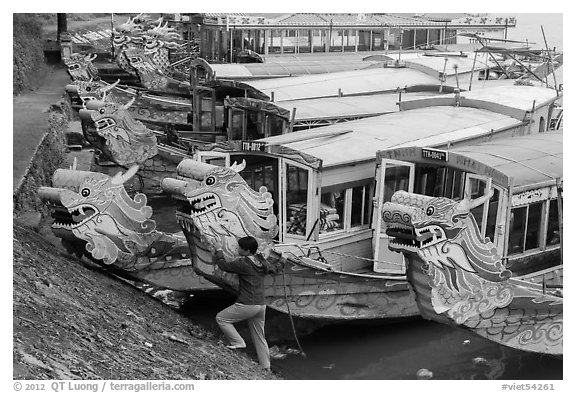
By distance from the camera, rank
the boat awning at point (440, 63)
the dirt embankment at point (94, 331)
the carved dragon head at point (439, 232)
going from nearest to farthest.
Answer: the dirt embankment at point (94, 331) → the carved dragon head at point (439, 232) → the boat awning at point (440, 63)

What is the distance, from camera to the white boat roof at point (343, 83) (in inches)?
594

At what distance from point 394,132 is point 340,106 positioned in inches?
117

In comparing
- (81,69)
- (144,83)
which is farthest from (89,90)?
(144,83)

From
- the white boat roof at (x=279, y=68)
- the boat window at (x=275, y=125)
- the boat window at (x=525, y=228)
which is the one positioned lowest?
the boat window at (x=525, y=228)

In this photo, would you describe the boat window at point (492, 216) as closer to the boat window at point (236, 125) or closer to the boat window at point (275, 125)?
the boat window at point (275, 125)

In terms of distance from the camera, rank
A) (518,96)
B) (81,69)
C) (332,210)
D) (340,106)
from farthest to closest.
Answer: (81,69) < (340,106) < (518,96) < (332,210)

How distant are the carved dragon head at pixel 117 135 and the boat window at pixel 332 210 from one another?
5.64 m

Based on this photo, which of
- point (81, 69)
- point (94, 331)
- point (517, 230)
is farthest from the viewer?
point (81, 69)

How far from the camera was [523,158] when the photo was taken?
950 cm

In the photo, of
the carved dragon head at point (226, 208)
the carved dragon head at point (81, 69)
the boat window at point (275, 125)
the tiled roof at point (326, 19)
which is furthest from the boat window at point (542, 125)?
the carved dragon head at point (81, 69)

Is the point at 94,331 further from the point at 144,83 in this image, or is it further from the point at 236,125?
the point at 144,83

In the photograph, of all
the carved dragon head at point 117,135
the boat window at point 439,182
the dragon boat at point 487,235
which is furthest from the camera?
the carved dragon head at point 117,135

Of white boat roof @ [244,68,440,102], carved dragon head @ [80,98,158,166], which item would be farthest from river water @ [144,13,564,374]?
white boat roof @ [244,68,440,102]

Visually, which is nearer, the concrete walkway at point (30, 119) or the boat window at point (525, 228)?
the boat window at point (525, 228)
